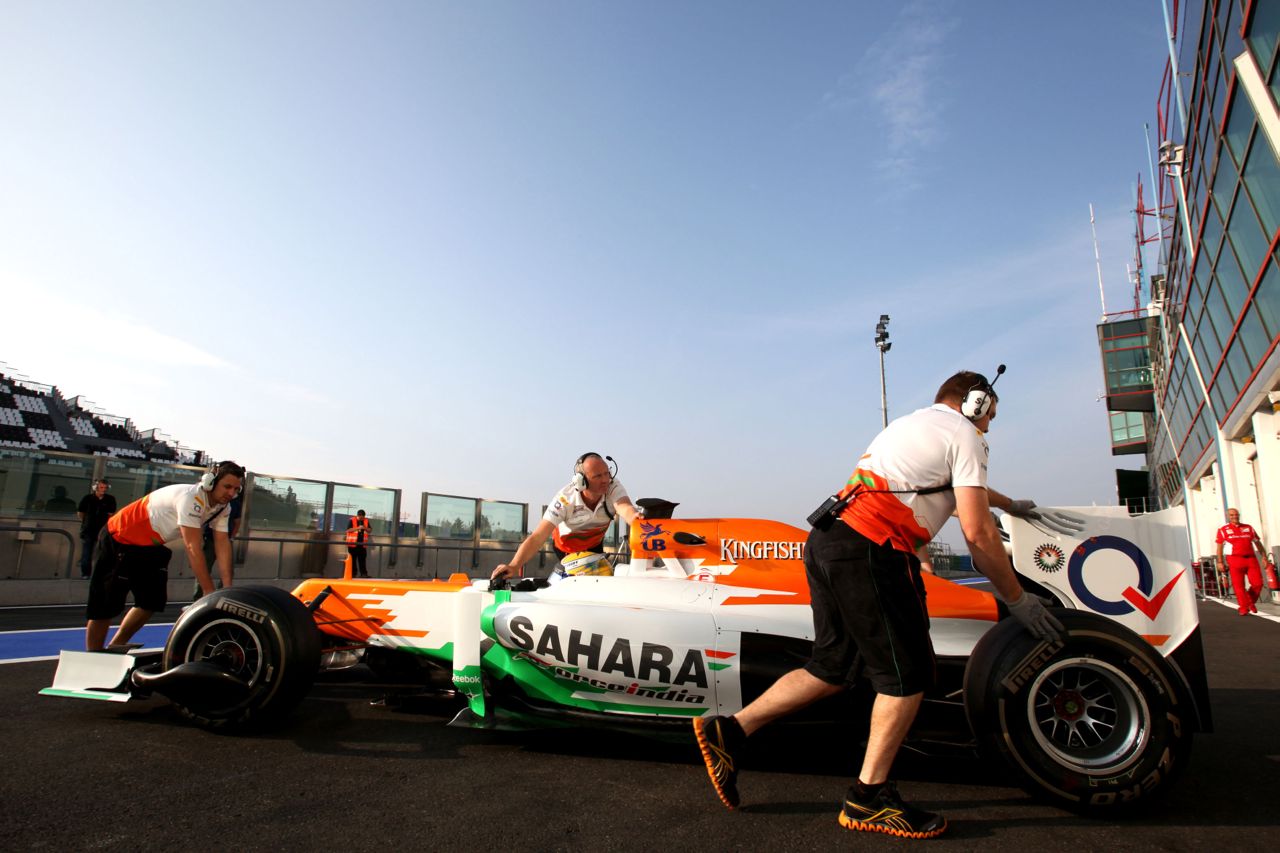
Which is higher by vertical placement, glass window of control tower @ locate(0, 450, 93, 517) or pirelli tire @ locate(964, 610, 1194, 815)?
glass window of control tower @ locate(0, 450, 93, 517)

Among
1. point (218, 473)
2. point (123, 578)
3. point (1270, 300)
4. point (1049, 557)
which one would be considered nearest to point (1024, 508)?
point (1049, 557)

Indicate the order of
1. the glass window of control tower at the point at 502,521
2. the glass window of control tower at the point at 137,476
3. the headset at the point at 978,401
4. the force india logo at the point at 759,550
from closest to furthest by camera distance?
the headset at the point at 978,401, the force india logo at the point at 759,550, the glass window of control tower at the point at 137,476, the glass window of control tower at the point at 502,521

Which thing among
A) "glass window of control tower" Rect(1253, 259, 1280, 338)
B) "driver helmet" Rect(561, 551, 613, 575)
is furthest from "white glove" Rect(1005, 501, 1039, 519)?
"glass window of control tower" Rect(1253, 259, 1280, 338)

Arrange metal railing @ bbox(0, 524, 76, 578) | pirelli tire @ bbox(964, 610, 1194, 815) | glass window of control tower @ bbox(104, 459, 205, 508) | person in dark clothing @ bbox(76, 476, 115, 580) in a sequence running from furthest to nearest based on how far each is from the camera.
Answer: glass window of control tower @ bbox(104, 459, 205, 508), person in dark clothing @ bbox(76, 476, 115, 580), metal railing @ bbox(0, 524, 76, 578), pirelli tire @ bbox(964, 610, 1194, 815)

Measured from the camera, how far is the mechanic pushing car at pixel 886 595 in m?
2.46

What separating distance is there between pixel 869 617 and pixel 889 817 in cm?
64

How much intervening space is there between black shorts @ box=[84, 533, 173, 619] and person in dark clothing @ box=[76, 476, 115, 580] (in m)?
7.26

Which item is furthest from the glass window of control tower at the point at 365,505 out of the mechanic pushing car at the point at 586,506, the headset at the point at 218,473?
the mechanic pushing car at the point at 586,506

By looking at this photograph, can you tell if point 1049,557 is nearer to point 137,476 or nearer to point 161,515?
point 161,515

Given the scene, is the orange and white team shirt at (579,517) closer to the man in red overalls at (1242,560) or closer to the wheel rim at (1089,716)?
the wheel rim at (1089,716)

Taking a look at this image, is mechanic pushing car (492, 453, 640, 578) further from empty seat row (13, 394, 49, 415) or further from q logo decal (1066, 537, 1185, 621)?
empty seat row (13, 394, 49, 415)

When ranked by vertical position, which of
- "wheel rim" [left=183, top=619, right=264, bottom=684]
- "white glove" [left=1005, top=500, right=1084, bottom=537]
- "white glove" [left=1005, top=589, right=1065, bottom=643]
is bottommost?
"wheel rim" [left=183, top=619, right=264, bottom=684]

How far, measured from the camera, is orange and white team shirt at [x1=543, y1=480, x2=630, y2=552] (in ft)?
15.8

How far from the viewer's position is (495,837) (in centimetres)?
230
